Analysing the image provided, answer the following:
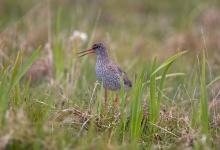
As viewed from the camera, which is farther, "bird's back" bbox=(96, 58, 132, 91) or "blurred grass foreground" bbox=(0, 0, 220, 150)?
"bird's back" bbox=(96, 58, 132, 91)

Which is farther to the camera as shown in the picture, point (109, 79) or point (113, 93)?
point (113, 93)

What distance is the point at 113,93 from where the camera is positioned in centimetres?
671

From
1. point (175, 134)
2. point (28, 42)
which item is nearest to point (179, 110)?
point (175, 134)

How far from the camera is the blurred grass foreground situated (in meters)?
4.93

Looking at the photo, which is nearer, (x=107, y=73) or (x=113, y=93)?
(x=107, y=73)

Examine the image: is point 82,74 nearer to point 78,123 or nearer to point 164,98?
point 164,98

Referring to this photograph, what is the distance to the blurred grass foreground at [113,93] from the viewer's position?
16.2 ft

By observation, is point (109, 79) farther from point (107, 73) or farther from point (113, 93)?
point (113, 93)

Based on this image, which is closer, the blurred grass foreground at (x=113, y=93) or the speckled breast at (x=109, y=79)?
the blurred grass foreground at (x=113, y=93)

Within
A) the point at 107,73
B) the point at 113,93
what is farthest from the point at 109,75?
the point at 113,93

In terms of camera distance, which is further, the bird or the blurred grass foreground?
the bird

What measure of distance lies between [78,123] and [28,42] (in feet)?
12.9

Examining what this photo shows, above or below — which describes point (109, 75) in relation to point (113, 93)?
above

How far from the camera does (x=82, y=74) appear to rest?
775 centimetres
